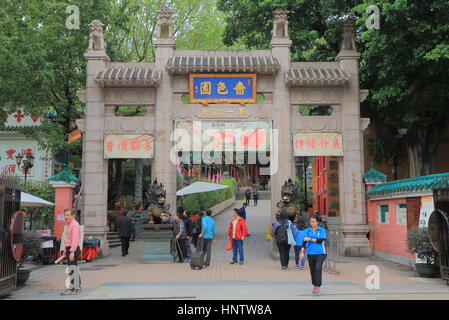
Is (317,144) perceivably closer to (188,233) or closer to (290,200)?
(290,200)

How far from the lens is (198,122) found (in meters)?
16.9

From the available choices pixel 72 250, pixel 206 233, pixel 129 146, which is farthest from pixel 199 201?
pixel 72 250

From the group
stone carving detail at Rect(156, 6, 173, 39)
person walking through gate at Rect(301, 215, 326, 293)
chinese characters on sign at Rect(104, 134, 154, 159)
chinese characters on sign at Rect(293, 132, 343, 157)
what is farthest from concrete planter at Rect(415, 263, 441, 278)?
stone carving detail at Rect(156, 6, 173, 39)

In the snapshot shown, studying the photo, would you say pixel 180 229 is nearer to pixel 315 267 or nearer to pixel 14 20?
pixel 315 267

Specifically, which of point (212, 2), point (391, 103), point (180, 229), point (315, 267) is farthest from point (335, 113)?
point (212, 2)

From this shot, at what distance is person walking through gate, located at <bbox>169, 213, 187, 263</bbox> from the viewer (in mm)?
13898

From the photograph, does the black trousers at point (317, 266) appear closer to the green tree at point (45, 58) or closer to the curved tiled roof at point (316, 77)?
the curved tiled roof at point (316, 77)

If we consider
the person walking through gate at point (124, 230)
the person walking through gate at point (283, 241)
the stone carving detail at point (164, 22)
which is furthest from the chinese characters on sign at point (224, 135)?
the person walking through gate at point (283, 241)

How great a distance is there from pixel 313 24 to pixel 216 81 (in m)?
6.10

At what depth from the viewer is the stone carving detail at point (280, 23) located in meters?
17.2

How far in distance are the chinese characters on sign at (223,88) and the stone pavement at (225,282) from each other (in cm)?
602

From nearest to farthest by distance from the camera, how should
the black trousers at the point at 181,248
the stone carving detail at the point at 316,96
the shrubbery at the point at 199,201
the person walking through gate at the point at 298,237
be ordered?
the person walking through gate at the point at 298,237
the black trousers at the point at 181,248
the stone carving detail at the point at 316,96
the shrubbery at the point at 199,201

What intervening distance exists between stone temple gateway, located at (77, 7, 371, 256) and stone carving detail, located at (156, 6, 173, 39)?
48 millimetres

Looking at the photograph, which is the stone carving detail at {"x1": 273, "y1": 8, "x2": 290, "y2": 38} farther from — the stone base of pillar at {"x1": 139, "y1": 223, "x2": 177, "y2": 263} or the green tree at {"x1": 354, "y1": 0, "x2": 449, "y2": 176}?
the stone base of pillar at {"x1": 139, "y1": 223, "x2": 177, "y2": 263}
